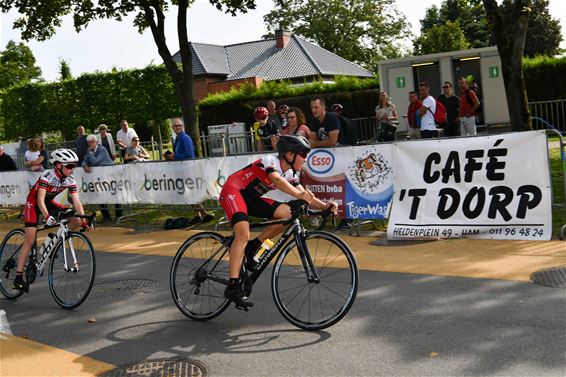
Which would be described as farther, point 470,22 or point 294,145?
point 470,22

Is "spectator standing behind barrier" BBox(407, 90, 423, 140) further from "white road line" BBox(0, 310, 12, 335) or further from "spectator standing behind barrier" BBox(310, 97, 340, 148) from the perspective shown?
"white road line" BBox(0, 310, 12, 335)

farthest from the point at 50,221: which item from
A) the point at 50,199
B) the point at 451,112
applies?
the point at 451,112

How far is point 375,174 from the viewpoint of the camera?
10500 millimetres

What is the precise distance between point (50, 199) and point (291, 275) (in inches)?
141

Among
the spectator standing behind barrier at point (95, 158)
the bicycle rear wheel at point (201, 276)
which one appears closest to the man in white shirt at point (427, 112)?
the spectator standing behind barrier at point (95, 158)

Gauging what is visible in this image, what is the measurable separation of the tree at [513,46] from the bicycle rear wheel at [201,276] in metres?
9.77

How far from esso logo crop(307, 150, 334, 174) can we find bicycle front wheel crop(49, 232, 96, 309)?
4.76 meters

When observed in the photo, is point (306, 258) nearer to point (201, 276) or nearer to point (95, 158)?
point (201, 276)

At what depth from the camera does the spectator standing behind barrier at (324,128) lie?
11.2 metres

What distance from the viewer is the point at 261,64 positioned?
65188 mm

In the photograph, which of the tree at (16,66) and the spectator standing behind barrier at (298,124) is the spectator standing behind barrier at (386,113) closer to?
the spectator standing behind barrier at (298,124)

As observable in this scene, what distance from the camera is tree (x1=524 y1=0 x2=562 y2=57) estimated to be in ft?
240

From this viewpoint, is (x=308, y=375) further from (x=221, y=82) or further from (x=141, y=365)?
(x=221, y=82)

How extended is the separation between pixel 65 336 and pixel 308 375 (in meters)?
2.94
